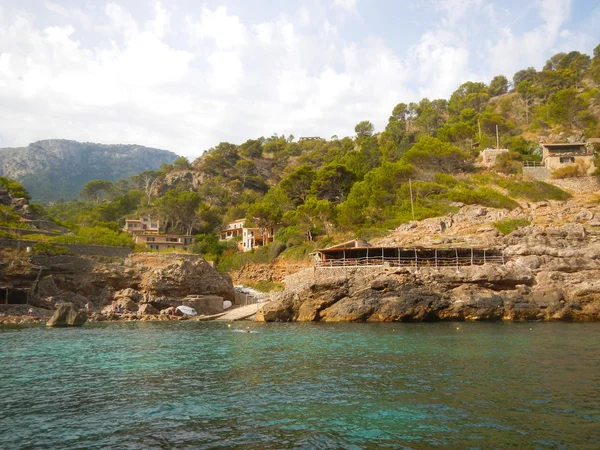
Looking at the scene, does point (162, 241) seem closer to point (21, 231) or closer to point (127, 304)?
point (21, 231)

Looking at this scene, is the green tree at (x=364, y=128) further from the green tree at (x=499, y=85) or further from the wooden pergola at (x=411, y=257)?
the wooden pergola at (x=411, y=257)

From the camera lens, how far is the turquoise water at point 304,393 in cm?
871

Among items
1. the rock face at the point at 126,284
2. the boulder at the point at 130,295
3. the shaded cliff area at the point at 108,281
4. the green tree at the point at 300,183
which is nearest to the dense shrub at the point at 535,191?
the green tree at the point at 300,183

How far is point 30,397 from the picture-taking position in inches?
469

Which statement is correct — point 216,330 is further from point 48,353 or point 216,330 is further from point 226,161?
point 226,161

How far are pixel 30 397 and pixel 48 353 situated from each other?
8210 mm

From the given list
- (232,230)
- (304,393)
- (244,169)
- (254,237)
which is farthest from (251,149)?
(304,393)

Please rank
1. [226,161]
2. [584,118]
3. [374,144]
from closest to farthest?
1. [584,118]
2. [374,144]
3. [226,161]

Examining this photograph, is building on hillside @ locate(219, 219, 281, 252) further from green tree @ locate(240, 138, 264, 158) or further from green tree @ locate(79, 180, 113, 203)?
green tree @ locate(79, 180, 113, 203)

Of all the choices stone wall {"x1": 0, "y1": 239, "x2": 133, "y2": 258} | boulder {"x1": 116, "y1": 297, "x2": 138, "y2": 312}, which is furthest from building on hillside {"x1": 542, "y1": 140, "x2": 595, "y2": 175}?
stone wall {"x1": 0, "y1": 239, "x2": 133, "y2": 258}

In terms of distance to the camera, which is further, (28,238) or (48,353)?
(28,238)

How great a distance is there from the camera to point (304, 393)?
12.2 m

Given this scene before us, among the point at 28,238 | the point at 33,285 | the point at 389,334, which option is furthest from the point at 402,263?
the point at 28,238

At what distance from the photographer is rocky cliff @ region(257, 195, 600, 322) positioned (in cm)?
3241
